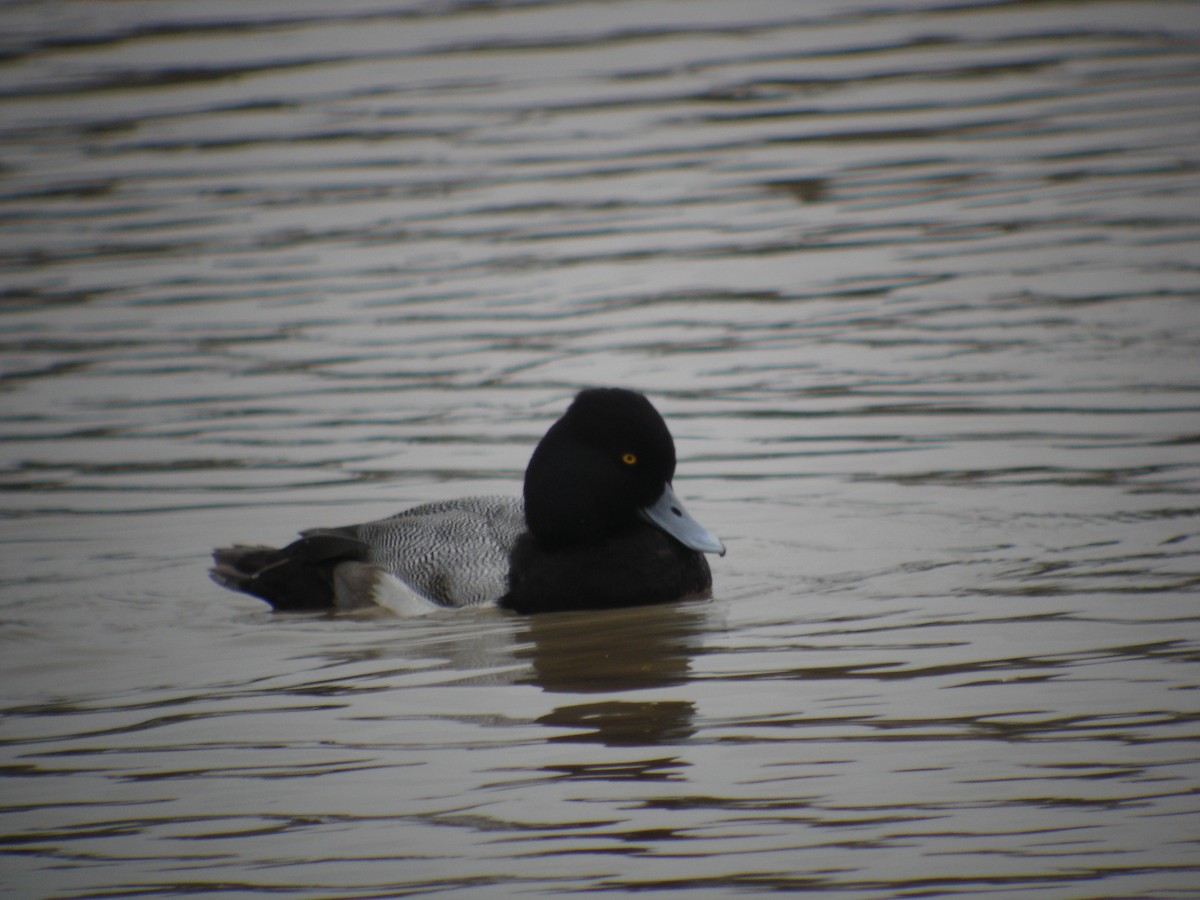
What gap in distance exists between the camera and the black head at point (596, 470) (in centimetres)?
780

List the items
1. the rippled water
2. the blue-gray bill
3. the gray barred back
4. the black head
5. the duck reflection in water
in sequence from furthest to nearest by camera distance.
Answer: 1. the gray barred back
2. the black head
3. the blue-gray bill
4. the duck reflection in water
5. the rippled water

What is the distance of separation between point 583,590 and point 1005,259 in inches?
263

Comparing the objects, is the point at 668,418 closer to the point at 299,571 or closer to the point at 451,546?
the point at 451,546

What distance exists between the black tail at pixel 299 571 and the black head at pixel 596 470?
901 mm

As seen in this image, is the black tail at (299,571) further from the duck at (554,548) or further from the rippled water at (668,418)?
the rippled water at (668,418)

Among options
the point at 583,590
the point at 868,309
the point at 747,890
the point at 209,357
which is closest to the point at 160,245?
the point at 209,357

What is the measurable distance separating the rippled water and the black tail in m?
0.16

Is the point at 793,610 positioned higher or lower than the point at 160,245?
lower

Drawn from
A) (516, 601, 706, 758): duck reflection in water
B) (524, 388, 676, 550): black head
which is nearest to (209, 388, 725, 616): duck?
(524, 388, 676, 550): black head

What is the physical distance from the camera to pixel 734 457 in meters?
10.1

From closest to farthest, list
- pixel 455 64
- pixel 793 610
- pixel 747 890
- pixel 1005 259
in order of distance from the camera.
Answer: pixel 747 890
pixel 793 610
pixel 1005 259
pixel 455 64

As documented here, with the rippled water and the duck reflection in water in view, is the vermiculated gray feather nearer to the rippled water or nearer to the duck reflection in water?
the rippled water

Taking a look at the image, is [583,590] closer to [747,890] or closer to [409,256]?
[747,890]

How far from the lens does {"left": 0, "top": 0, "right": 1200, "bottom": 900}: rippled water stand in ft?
16.9
